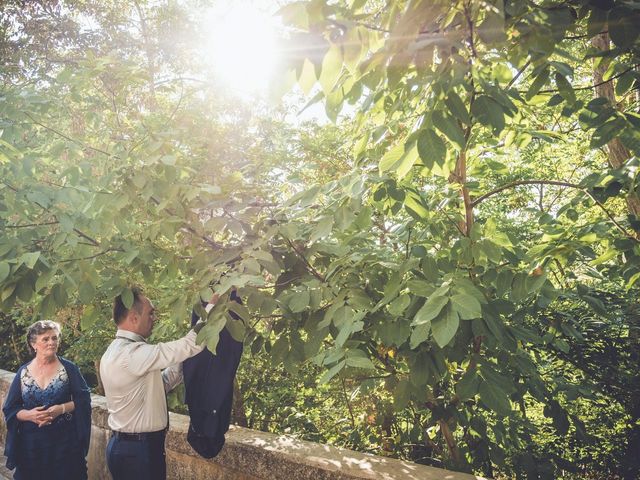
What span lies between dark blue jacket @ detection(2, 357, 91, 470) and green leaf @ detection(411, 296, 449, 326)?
4.02 meters

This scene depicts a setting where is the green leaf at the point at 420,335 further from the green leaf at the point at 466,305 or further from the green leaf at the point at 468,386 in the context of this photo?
the green leaf at the point at 468,386

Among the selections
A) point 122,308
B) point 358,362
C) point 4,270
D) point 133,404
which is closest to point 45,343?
point 122,308

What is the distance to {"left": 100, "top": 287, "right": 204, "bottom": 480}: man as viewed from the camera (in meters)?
3.50

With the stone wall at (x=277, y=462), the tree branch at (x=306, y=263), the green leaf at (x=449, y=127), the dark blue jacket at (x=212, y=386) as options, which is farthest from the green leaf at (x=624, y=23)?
the dark blue jacket at (x=212, y=386)

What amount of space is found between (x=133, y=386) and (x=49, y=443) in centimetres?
171

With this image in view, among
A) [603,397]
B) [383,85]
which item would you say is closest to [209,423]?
[383,85]

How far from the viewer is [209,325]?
99.7 inches

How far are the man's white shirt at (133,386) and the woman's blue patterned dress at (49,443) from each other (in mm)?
1333

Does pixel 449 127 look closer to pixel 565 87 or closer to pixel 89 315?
pixel 565 87

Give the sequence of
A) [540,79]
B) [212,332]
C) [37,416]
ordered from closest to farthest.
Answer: [540,79] < [212,332] < [37,416]

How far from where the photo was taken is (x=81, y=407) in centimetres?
464

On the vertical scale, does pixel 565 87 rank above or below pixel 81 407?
above

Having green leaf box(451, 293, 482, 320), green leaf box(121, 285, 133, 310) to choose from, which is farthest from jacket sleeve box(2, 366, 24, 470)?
green leaf box(451, 293, 482, 320)

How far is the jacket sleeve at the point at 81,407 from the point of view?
461 cm
